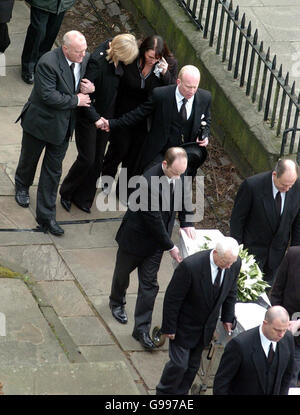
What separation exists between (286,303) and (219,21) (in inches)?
205

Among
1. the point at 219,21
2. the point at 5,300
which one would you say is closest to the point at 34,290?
the point at 5,300

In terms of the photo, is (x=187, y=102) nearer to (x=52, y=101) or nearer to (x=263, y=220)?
(x=52, y=101)

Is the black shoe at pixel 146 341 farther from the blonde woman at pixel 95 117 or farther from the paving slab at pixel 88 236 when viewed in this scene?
the blonde woman at pixel 95 117

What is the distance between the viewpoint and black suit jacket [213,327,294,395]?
8.00m

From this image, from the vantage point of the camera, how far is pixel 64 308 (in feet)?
33.0

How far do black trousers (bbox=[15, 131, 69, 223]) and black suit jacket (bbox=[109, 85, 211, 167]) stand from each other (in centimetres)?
79

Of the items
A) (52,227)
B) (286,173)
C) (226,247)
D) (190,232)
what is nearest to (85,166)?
(52,227)

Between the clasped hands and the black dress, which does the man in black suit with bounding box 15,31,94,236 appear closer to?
the clasped hands

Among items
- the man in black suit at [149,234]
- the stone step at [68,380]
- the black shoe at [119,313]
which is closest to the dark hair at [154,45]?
the man in black suit at [149,234]

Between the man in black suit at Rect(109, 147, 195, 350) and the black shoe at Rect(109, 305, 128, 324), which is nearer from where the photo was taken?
the man in black suit at Rect(109, 147, 195, 350)

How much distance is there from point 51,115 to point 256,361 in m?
3.57

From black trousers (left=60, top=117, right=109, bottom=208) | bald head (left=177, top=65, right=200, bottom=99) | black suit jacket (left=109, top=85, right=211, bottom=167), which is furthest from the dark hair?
black trousers (left=60, top=117, right=109, bottom=208)

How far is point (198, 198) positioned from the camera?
39.7ft

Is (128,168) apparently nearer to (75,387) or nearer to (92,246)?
(92,246)
